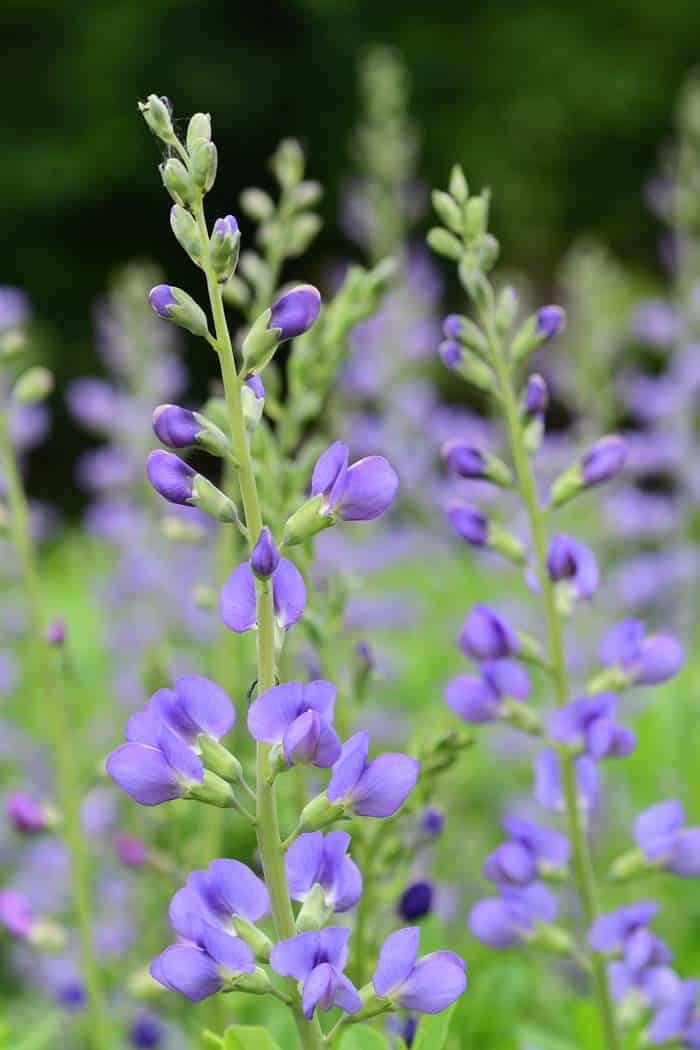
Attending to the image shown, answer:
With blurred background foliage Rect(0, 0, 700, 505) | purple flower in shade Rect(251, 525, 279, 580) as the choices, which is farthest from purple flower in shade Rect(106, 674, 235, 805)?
blurred background foliage Rect(0, 0, 700, 505)

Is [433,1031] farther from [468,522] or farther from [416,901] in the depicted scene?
[468,522]

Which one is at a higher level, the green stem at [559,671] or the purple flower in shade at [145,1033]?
the green stem at [559,671]

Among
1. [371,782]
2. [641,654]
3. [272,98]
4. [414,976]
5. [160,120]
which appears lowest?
[414,976]

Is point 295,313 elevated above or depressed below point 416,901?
Result: above

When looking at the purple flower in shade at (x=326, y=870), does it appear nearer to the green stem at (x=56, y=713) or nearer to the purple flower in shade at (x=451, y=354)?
the purple flower in shade at (x=451, y=354)

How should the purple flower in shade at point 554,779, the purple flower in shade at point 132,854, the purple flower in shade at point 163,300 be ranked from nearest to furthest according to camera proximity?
the purple flower in shade at point 163,300 → the purple flower in shade at point 554,779 → the purple flower in shade at point 132,854

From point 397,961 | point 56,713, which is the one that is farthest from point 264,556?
point 56,713

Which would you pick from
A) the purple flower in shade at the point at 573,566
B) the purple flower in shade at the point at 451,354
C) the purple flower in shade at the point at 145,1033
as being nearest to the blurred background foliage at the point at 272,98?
the purple flower in shade at the point at 145,1033
